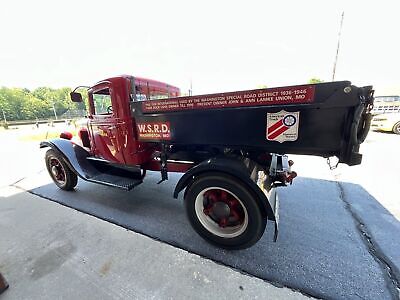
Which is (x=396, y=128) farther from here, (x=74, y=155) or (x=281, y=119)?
(x=74, y=155)

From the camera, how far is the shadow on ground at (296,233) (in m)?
2.04

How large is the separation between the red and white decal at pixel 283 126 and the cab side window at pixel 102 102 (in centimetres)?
265

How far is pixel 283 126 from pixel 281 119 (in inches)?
3.0

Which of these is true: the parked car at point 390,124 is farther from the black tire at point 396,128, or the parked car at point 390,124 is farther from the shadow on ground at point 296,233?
the shadow on ground at point 296,233

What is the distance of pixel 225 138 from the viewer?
2453 mm

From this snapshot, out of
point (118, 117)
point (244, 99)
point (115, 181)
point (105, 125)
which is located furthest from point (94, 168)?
point (244, 99)

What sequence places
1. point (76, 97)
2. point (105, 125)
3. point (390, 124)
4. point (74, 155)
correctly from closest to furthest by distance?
point (105, 125) → point (76, 97) → point (74, 155) → point (390, 124)

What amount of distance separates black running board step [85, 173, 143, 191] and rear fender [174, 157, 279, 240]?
46.5 inches

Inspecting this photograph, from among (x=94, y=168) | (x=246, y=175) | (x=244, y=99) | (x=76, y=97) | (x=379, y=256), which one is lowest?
(x=379, y=256)

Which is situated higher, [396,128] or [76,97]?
[76,97]

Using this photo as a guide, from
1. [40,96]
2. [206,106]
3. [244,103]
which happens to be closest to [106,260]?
[206,106]

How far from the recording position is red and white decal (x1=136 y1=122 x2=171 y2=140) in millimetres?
2836

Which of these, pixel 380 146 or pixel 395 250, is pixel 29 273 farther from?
pixel 380 146

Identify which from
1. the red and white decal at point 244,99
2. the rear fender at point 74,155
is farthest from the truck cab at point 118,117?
the red and white decal at point 244,99
